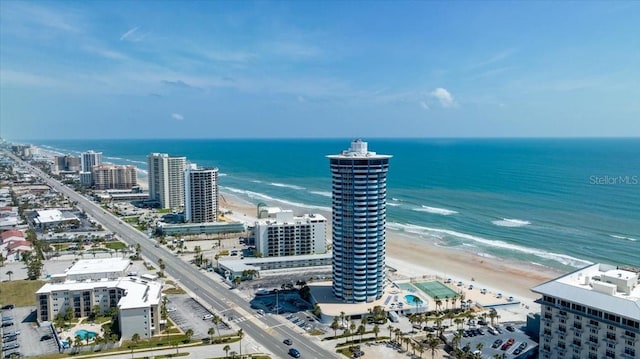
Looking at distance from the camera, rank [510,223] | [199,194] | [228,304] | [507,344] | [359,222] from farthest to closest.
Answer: [199,194] → [510,223] → [228,304] → [359,222] → [507,344]

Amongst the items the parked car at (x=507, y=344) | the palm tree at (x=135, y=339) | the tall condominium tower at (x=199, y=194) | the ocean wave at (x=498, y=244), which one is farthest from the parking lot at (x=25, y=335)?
the ocean wave at (x=498, y=244)

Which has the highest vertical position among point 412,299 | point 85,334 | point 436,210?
point 436,210

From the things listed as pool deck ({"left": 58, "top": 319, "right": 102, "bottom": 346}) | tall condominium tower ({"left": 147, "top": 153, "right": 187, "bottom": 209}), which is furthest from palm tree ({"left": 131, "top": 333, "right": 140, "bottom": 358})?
tall condominium tower ({"left": 147, "top": 153, "right": 187, "bottom": 209})

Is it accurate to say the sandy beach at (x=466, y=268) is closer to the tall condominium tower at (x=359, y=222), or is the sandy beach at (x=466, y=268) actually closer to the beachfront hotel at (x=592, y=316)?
the tall condominium tower at (x=359, y=222)

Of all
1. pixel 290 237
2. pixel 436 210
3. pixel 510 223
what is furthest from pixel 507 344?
pixel 436 210

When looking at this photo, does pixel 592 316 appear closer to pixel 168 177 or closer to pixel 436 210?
pixel 436 210

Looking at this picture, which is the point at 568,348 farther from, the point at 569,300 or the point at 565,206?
the point at 565,206

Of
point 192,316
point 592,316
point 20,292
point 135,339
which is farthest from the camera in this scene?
point 20,292

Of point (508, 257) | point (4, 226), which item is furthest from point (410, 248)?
point (4, 226)
